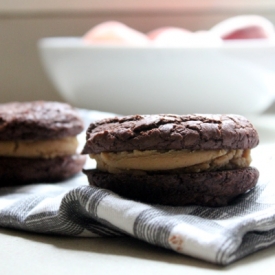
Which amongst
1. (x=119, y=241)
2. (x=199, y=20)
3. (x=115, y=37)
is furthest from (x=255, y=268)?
(x=199, y=20)

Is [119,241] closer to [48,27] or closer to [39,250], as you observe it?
[39,250]

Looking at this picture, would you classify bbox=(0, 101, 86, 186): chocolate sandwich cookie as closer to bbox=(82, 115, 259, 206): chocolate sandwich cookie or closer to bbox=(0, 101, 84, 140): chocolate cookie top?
bbox=(0, 101, 84, 140): chocolate cookie top

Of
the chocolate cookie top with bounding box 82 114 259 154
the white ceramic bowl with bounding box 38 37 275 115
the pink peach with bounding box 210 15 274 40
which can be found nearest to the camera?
the chocolate cookie top with bounding box 82 114 259 154

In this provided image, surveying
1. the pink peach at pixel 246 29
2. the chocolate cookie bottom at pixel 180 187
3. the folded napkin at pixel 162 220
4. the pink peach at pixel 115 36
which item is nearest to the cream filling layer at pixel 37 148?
the folded napkin at pixel 162 220

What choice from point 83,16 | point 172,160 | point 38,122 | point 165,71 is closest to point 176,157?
point 172,160

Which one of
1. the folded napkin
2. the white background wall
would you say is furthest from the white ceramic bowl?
the folded napkin

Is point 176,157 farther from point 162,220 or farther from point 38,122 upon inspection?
point 38,122

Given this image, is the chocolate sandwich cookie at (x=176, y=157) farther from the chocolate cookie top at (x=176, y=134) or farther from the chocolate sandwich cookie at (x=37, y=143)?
the chocolate sandwich cookie at (x=37, y=143)
